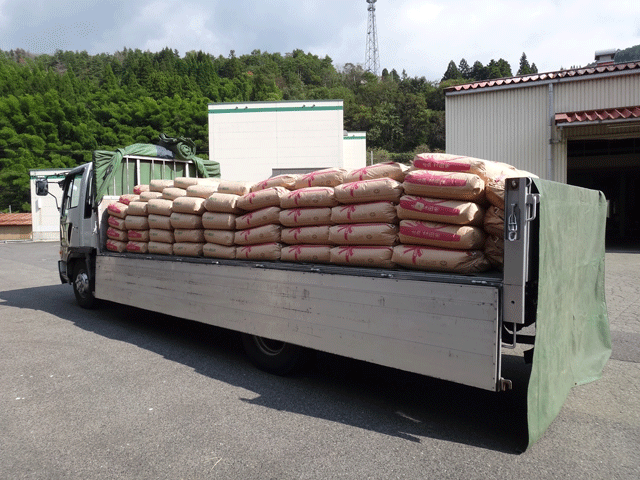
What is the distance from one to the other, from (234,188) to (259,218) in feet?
2.37

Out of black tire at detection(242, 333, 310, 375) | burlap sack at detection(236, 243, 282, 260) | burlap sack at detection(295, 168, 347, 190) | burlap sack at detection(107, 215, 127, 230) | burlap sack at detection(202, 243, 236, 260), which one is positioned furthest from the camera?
burlap sack at detection(107, 215, 127, 230)

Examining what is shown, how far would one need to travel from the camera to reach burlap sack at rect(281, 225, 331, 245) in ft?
15.8

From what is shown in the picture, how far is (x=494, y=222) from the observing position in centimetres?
388

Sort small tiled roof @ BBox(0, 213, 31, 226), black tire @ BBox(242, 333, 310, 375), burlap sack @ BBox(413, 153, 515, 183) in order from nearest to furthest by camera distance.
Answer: burlap sack @ BBox(413, 153, 515, 183)
black tire @ BBox(242, 333, 310, 375)
small tiled roof @ BBox(0, 213, 31, 226)

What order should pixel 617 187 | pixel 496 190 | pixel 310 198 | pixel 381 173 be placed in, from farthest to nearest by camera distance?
1. pixel 617 187
2. pixel 310 198
3. pixel 381 173
4. pixel 496 190

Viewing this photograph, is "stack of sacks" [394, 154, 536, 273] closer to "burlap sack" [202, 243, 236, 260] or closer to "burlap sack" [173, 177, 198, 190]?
"burlap sack" [202, 243, 236, 260]

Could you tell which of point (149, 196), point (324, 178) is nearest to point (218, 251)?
point (324, 178)

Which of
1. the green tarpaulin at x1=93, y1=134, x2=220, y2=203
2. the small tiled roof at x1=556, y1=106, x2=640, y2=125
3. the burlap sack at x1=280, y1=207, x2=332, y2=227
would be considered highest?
the small tiled roof at x1=556, y1=106, x2=640, y2=125

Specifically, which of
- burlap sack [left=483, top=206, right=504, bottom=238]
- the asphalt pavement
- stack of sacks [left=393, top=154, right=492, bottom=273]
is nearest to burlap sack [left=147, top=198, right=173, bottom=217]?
the asphalt pavement

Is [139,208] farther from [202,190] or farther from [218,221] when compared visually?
[218,221]

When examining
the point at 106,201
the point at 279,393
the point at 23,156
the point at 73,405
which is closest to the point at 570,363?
the point at 279,393

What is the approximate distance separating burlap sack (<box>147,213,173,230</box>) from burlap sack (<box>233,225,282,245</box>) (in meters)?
1.40

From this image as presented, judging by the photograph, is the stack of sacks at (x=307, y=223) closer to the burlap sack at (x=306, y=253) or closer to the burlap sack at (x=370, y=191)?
the burlap sack at (x=306, y=253)

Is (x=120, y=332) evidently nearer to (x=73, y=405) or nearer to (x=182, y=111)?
(x=73, y=405)
